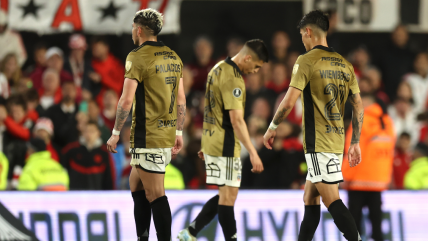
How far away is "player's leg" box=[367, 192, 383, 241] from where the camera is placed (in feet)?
23.9

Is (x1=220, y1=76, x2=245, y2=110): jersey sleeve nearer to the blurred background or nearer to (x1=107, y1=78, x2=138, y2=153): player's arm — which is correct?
(x1=107, y1=78, x2=138, y2=153): player's arm

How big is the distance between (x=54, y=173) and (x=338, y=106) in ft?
14.6

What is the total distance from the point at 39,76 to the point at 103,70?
3.74ft

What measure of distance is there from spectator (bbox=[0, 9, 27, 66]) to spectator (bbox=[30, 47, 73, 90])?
0.57 m

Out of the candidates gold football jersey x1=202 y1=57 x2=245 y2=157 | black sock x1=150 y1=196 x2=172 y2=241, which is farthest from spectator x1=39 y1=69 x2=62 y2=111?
black sock x1=150 y1=196 x2=172 y2=241

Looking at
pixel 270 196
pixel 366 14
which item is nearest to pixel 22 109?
pixel 270 196

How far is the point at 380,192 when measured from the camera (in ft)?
24.1

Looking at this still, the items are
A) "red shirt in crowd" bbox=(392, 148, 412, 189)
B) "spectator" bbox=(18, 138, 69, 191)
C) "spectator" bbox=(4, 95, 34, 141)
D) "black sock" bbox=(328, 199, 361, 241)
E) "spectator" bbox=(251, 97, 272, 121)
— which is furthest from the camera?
"spectator" bbox=(251, 97, 272, 121)

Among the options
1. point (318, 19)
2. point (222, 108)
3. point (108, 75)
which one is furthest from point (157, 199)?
point (108, 75)

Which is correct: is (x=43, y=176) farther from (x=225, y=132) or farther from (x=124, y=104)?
(x=124, y=104)

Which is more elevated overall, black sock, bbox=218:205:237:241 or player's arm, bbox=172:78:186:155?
player's arm, bbox=172:78:186:155

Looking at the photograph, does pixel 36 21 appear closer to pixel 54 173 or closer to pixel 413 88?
pixel 54 173

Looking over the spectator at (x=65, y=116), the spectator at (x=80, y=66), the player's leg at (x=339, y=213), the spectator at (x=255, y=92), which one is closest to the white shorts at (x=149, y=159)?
the player's leg at (x=339, y=213)

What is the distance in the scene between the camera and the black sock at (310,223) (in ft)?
17.4
